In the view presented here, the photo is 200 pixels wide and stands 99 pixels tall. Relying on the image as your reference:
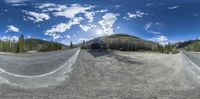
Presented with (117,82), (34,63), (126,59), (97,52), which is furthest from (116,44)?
(34,63)

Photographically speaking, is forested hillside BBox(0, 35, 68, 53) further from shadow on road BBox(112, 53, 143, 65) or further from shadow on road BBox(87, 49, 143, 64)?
shadow on road BBox(112, 53, 143, 65)

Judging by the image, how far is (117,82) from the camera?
9.97m

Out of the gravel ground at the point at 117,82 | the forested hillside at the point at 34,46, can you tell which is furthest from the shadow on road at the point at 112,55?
the forested hillside at the point at 34,46

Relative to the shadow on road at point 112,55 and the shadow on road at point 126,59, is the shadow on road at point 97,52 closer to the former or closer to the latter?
the shadow on road at point 112,55

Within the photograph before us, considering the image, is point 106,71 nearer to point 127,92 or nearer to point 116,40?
point 127,92

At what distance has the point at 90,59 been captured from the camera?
1104 centimetres

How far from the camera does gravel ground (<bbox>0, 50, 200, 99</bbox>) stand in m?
8.98

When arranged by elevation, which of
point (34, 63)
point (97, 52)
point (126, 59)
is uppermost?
point (97, 52)

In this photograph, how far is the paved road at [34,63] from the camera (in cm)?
991

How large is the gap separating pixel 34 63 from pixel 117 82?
2.93 metres

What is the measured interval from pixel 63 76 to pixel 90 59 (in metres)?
1.46

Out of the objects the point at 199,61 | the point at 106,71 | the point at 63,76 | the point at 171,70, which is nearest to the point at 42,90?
the point at 63,76

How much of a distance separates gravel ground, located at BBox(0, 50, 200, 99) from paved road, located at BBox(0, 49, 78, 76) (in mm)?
610

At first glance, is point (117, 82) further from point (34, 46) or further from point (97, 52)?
point (34, 46)
